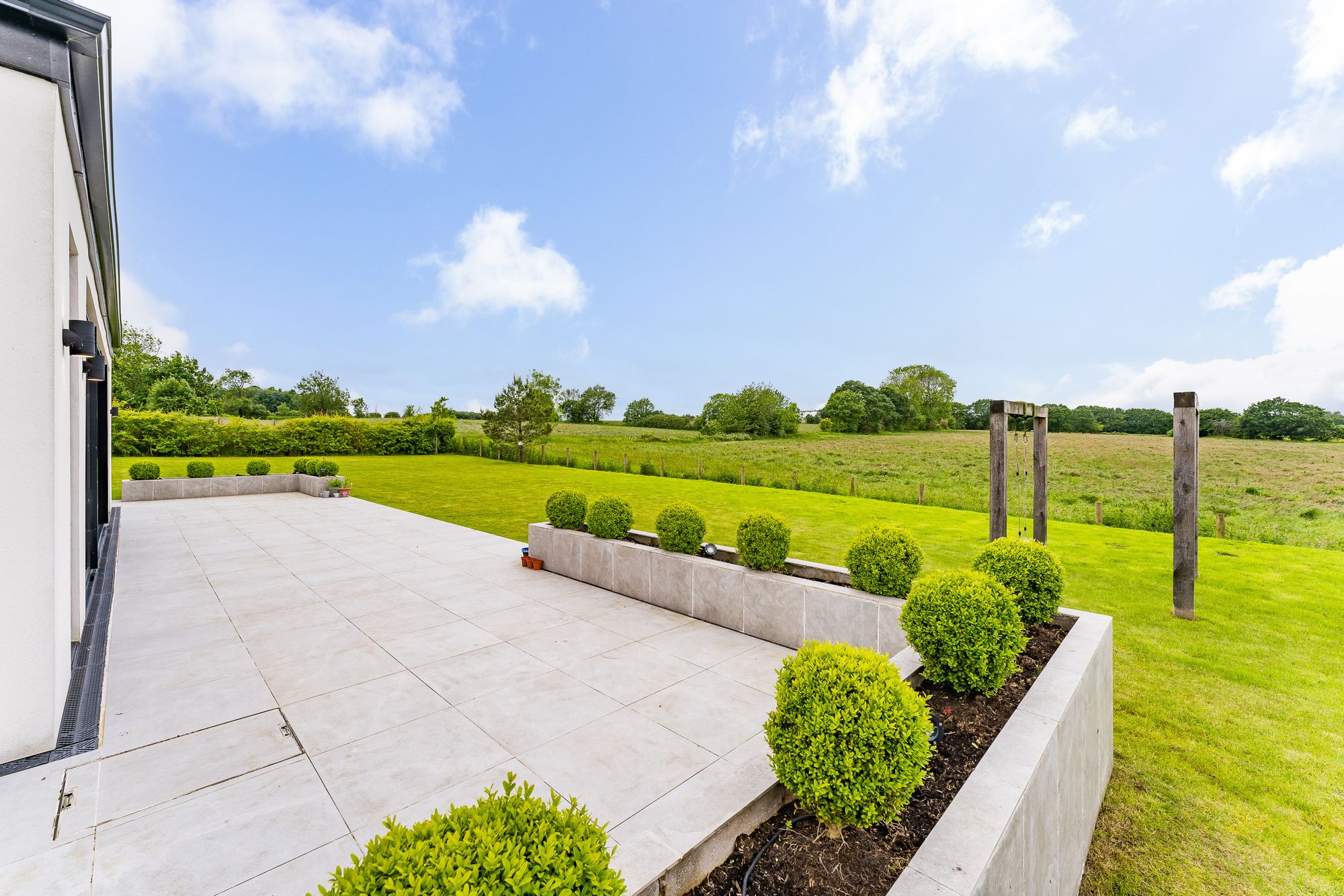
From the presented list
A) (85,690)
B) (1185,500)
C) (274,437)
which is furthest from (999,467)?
(274,437)

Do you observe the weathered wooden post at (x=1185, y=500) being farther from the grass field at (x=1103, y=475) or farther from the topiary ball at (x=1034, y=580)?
the topiary ball at (x=1034, y=580)

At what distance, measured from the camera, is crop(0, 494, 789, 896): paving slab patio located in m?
2.04

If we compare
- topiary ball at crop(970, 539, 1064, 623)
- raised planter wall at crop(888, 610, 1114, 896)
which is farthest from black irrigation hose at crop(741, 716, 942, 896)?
topiary ball at crop(970, 539, 1064, 623)

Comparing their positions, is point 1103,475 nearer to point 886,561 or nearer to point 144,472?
point 886,561

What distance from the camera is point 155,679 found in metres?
3.68

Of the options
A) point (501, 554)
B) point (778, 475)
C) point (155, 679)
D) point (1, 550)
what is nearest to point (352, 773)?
point (1, 550)

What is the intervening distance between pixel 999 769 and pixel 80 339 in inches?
208

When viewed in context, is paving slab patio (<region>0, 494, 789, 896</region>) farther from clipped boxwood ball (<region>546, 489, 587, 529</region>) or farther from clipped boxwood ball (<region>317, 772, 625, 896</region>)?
clipped boxwood ball (<region>546, 489, 587, 529</region>)

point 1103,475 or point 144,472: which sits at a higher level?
point 144,472

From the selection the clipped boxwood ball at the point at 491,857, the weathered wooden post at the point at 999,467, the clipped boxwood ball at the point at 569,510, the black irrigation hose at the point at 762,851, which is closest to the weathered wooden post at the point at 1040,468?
the weathered wooden post at the point at 999,467

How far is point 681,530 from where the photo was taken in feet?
17.1

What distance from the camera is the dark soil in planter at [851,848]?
158cm

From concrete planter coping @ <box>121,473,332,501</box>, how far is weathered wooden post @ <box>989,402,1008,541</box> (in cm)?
1468

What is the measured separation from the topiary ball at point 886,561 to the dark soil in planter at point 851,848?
1478 millimetres
